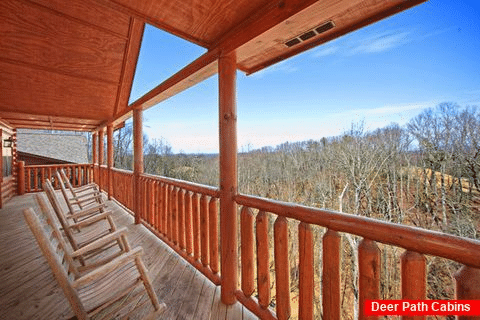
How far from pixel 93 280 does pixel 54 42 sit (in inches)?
146

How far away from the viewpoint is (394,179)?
16.8m

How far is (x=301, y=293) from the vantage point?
54.9 inches

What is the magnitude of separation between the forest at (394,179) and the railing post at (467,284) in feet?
42.1

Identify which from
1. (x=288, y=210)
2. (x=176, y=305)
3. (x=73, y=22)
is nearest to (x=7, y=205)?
(x=73, y=22)

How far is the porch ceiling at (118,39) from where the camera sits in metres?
1.43

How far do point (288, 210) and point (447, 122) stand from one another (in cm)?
2049

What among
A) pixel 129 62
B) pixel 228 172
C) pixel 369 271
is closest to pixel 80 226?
pixel 228 172

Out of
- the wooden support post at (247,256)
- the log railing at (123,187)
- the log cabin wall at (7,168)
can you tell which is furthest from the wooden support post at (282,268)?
the log cabin wall at (7,168)

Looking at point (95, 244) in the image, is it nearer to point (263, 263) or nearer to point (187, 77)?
point (263, 263)

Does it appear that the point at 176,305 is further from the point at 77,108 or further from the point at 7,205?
the point at 7,205

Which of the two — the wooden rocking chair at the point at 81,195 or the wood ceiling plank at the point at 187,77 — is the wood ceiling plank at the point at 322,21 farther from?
the wooden rocking chair at the point at 81,195

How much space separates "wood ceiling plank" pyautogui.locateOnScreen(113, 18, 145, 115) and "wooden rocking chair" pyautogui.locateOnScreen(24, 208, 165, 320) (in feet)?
11.1

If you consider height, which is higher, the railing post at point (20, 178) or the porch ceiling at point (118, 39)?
the porch ceiling at point (118, 39)

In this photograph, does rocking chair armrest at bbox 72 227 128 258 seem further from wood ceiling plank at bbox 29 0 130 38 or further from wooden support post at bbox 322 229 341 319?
wood ceiling plank at bbox 29 0 130 38
